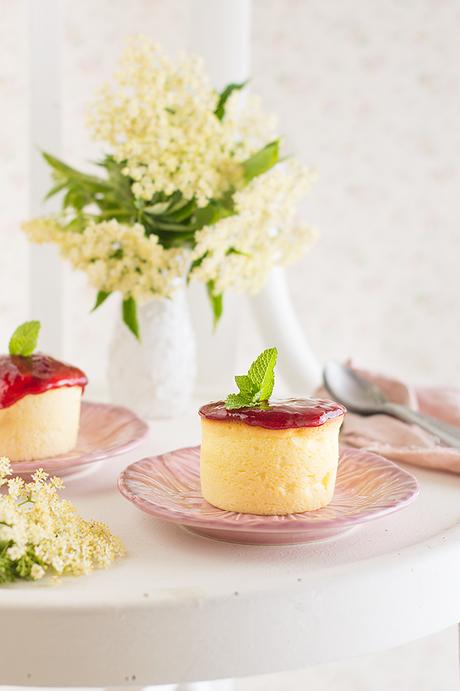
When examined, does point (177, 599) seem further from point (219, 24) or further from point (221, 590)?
point (219, 24)

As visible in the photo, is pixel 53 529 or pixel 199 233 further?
pixel 199 233

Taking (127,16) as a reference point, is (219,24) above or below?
below

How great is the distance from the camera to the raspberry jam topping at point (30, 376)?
3.47 feet

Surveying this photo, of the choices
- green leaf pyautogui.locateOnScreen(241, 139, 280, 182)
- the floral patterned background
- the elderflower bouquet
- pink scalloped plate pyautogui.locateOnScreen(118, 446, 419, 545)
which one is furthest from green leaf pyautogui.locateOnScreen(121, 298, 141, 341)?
the floral patterned background

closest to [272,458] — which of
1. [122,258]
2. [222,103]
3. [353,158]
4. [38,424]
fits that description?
[38,424]

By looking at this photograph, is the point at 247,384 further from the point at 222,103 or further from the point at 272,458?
the point at 222,103

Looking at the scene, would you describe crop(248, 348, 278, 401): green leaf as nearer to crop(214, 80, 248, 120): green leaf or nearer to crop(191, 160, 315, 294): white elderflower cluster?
crop(191, 160, 315, 294): white elderflower cluster

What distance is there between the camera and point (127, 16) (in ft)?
11.3

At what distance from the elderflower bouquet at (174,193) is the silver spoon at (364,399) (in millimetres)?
204

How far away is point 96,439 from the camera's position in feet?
4.03

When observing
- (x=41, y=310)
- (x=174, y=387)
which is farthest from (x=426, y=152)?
(x=174, y=387)

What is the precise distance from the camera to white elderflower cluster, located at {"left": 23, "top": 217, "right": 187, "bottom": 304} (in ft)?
4.52

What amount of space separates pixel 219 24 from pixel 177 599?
1.62 metres

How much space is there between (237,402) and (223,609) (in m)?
0.23
